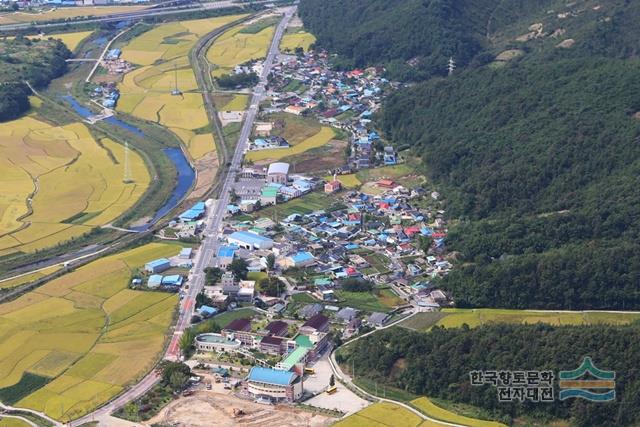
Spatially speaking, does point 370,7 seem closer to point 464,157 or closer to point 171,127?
point 171,127

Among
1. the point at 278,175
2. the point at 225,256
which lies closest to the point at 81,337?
the point at 225,256

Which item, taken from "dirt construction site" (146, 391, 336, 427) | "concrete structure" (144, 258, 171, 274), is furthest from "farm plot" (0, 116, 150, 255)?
"dirt construction site" (146, 391, 336, 427)

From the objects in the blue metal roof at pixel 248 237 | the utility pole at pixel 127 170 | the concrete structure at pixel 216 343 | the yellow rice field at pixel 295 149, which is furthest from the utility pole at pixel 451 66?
the concrete structure at pixel 216 343

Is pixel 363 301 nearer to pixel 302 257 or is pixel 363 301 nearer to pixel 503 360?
pixel 302 257

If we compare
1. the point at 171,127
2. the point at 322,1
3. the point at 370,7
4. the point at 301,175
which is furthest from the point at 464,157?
the point at 322,1

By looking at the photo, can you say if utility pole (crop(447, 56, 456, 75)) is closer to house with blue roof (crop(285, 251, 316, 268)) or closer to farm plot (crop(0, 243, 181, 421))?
house with blue roof (crop(285, 251, 316, 268))
